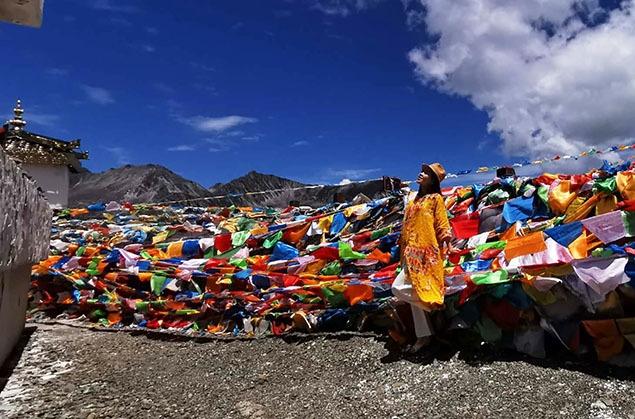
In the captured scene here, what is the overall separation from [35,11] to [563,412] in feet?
21.8

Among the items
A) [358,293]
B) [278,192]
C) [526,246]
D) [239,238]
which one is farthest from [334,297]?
[278,192]

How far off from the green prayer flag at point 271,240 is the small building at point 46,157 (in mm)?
11819

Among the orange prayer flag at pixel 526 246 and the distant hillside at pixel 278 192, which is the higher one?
the distant hillside at pixel 278 192

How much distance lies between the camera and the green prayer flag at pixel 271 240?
29.8ft

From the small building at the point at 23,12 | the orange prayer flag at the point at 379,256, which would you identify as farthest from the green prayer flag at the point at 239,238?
the small building at the point at 23,12

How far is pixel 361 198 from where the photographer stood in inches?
430

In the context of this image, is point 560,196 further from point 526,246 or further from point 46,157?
point 46,157

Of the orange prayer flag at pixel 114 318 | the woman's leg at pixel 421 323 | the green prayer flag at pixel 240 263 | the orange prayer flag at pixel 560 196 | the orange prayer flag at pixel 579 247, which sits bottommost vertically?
the orange prayer flag at pixel 114 318

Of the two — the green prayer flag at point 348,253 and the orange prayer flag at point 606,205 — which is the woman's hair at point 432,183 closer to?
the orange prayer flag at point 606,205

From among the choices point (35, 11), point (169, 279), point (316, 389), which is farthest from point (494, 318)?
point (35, 11)

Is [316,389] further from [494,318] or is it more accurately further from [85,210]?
[85,210]

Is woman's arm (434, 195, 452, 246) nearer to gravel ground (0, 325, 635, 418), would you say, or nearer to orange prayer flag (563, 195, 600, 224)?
gravel ground (0, 325, 635, 418)

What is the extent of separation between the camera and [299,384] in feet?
15.3

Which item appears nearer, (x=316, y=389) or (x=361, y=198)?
(x=316, y=389)
